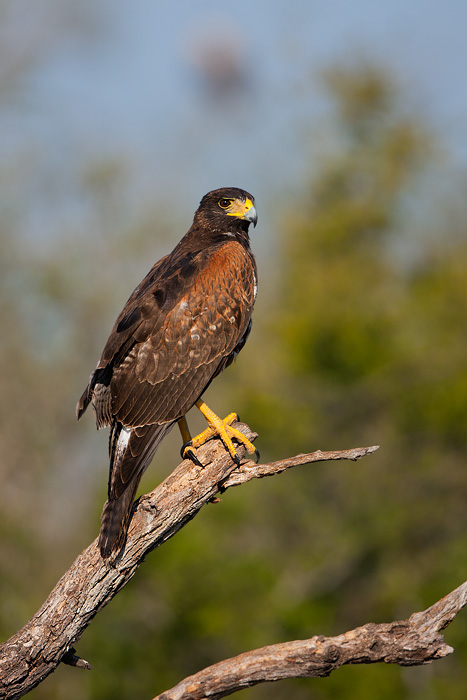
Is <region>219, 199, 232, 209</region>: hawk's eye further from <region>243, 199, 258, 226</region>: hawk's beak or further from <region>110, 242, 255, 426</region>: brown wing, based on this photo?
<region>110, 242, 255, 426</region>: brown wing

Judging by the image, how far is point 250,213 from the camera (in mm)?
6652

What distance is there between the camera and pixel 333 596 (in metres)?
19.4

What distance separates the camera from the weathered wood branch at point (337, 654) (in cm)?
423

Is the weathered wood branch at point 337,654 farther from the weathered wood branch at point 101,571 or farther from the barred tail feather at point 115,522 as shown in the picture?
the barred tail feather at point 115,522

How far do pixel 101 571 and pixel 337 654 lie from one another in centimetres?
136

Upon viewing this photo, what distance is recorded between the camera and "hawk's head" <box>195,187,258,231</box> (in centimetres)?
673

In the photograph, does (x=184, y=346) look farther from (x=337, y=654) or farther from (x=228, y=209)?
(x=337, y=654)

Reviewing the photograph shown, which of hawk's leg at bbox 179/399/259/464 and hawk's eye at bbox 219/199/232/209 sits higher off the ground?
hawk's eye at bbox 219/199/232/209

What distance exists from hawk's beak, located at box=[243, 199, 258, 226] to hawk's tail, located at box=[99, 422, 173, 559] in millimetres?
1995

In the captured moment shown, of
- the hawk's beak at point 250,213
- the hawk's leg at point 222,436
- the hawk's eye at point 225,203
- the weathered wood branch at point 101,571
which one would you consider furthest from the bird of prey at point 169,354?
the hawk's eye at point 225,203

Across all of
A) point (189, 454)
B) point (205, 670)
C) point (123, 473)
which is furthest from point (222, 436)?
point (205, 670)

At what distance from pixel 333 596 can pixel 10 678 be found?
1576 centimetres

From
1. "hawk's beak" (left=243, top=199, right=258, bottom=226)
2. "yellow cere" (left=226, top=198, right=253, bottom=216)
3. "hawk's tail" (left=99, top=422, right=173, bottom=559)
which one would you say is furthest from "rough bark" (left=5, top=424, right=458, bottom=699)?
"yellow cere" (left=226, top=198, right=253, bottom=216)

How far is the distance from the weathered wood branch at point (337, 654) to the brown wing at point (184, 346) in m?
1.61
